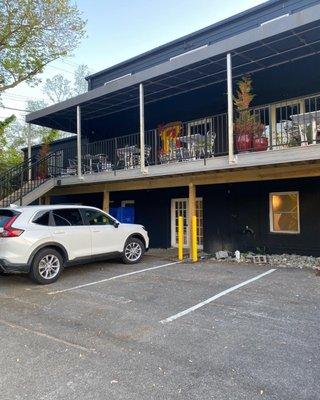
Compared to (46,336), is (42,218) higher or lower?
higher

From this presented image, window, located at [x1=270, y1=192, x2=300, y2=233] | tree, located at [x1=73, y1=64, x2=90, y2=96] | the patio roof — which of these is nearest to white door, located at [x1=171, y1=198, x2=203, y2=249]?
window, located at [x1=270, y1=192, x2=300, y2=233]

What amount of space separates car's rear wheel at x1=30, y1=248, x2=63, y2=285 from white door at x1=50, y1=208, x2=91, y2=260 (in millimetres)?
275

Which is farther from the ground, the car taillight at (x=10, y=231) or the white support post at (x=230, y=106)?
the white support post at (x=230, y=106)

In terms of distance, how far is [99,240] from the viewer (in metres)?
8.45

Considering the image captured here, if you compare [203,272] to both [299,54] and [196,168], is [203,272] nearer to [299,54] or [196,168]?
[196,168]

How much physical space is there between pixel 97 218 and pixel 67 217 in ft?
2.71

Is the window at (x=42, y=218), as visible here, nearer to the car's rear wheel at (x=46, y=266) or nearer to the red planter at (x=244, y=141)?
the car's rear wheel at (x=46, y=266)

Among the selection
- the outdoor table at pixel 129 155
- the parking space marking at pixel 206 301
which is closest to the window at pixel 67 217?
the parking space marking at pixel 206 301

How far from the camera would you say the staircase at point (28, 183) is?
12195 mm

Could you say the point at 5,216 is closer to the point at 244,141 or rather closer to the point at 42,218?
the point at 42,218

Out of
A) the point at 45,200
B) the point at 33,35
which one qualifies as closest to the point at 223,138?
the point at 45,200

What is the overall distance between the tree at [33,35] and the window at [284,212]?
12.6m

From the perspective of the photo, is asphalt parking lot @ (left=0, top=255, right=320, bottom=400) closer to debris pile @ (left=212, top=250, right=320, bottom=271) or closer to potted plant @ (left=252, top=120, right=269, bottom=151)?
debris pile @ (left=212, top=250, right=320, bottom=271)

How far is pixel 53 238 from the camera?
24.6 feet
